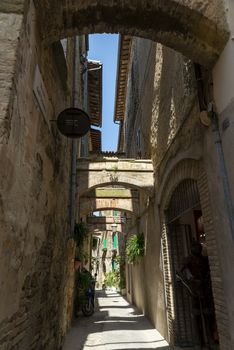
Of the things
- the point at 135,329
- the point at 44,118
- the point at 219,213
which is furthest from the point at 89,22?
the point at 135,329

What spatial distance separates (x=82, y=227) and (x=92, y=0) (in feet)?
19.9

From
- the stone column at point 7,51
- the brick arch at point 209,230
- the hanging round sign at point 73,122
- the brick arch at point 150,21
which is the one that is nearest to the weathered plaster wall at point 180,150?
the brick arch at point 209,230

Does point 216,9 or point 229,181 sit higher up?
point 216,9

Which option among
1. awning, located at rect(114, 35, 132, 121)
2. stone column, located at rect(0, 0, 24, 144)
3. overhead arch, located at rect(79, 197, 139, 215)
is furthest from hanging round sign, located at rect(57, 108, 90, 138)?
awning, located at rect(114, 35, 132, 121)

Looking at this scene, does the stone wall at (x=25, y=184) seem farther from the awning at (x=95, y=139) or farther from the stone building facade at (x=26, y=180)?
the awning at (x=95, y=139)

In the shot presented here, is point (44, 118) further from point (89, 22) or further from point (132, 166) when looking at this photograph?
point (132, 166)

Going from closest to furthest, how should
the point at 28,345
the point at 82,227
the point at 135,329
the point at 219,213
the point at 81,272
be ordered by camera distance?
the point at 28,345, the point at 219,213, the point at 135,329, the point at 82,227, the point at 81,272

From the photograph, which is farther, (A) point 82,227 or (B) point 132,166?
(A) point 82,227

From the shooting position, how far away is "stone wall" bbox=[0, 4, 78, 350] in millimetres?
2025

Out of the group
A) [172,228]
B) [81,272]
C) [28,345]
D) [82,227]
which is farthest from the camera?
[81,272]

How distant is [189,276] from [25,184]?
3485 mm

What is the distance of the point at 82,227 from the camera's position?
7.88 m

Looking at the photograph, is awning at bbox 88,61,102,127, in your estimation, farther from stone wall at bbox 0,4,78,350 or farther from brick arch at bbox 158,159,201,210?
stone wall at bbox 0,4,78,350

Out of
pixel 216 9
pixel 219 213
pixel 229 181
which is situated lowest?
pixel 219 213
